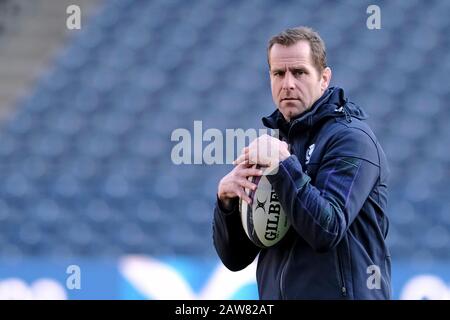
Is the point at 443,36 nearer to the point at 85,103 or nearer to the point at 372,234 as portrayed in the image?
the point at 85,103

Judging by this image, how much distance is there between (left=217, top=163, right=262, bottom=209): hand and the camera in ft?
8.44

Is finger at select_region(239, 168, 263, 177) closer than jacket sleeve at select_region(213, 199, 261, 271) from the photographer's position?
Yes

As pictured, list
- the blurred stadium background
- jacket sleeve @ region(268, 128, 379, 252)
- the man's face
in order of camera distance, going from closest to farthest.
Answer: jacket sleeve @ region(268, 128, 379, 252) → the man's face → the blurred stadium background

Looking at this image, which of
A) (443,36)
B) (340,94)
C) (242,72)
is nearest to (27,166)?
(242,72)

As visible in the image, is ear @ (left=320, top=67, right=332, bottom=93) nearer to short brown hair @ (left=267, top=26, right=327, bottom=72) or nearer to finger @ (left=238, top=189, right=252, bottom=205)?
short brown hair @ (left=267, top=26, right=327, bottom=72)

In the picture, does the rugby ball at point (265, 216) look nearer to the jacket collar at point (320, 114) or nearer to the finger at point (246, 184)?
the finger at point (246, 184)

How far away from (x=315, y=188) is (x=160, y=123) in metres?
6.62

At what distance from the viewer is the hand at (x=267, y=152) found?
2.51m

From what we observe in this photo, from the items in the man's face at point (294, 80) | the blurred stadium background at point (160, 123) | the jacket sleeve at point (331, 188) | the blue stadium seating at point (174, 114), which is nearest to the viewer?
the jacket sleeve at point (331, 188)

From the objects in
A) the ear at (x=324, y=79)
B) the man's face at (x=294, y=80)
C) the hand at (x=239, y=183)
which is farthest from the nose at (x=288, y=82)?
the hand at (x=239, y=183)

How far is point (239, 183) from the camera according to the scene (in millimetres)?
2605

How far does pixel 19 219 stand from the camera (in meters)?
7.78

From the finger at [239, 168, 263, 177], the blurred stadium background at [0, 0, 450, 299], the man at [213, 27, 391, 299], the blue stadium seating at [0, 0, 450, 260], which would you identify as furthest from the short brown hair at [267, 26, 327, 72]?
the blue stadium seating at [0, 0, 450, 260]

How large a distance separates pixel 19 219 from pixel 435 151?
12.6 ft
